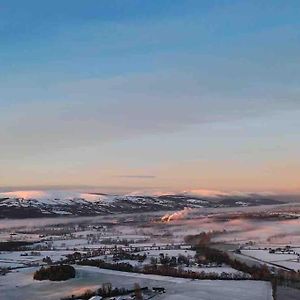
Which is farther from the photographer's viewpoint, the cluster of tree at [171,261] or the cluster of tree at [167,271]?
the cluster of tree at [171,261]

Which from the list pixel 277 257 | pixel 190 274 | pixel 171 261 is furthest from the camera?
pixel 277 257

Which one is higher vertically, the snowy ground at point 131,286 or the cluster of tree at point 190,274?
the cluster of tree at point 190,274

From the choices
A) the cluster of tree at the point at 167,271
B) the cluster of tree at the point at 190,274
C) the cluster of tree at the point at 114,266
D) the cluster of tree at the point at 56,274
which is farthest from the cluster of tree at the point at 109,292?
the cluster of tree at the point at 114,266

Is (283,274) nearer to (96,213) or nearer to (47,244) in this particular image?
(47,244)

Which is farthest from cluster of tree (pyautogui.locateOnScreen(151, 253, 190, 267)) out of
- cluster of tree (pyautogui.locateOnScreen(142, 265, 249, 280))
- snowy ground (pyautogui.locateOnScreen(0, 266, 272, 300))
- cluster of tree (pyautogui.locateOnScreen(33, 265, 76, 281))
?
cluster of tree (pyautogui.locateOnScreen(33, 265, 76, 281))

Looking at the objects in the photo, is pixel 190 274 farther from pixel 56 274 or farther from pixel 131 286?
pixel 56 274

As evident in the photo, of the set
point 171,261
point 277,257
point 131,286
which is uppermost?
point 171,261

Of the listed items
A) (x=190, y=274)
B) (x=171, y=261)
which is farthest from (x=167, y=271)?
(x=171, y=261)

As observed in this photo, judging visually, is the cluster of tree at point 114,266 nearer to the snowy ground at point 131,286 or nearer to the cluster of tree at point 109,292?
the snowy ground at point 131,286
